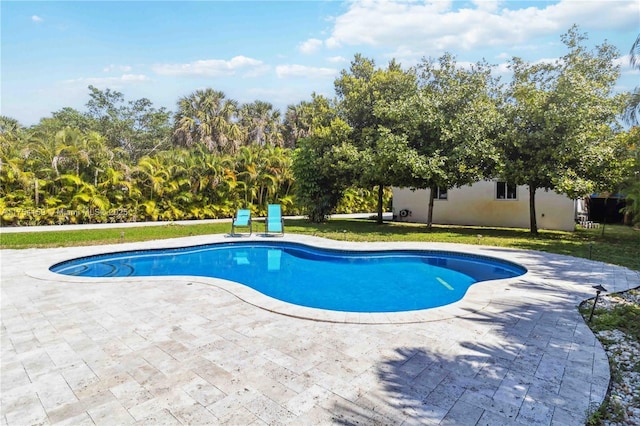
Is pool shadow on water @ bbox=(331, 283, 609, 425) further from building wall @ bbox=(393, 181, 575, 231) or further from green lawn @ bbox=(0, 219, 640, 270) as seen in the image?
building wall @ bbox=(393, 181, 575, 231)

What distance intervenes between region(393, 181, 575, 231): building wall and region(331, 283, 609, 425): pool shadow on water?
46.0 feet

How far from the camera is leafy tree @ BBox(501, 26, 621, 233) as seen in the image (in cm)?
1167

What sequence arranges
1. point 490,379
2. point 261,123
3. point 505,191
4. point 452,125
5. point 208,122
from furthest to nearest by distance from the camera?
1. point 261,123
2. point 208,122
3. point 505,191
4. point 452,125
5. point 490,379

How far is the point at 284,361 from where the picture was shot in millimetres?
3461

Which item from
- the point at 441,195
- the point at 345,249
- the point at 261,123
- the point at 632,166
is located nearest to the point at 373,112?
the point at 441,195

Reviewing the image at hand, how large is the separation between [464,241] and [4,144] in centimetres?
1945

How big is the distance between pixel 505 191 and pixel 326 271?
1280 centimetres

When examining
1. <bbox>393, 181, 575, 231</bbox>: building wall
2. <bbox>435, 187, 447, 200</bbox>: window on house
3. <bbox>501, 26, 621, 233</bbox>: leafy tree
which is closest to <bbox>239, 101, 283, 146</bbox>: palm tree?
<bbox>393, 181, 575, 231</bbox>: building wall

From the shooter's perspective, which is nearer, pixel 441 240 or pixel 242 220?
pixel 441 240

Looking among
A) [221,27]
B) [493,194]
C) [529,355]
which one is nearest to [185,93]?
[221,27]

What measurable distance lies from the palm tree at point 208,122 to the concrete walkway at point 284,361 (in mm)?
22492

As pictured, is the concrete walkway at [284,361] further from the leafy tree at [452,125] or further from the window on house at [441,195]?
the window on house at [441,195]

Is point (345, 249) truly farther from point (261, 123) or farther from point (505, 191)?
point (261, 123)

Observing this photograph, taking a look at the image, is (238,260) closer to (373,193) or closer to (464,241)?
(464,241)
